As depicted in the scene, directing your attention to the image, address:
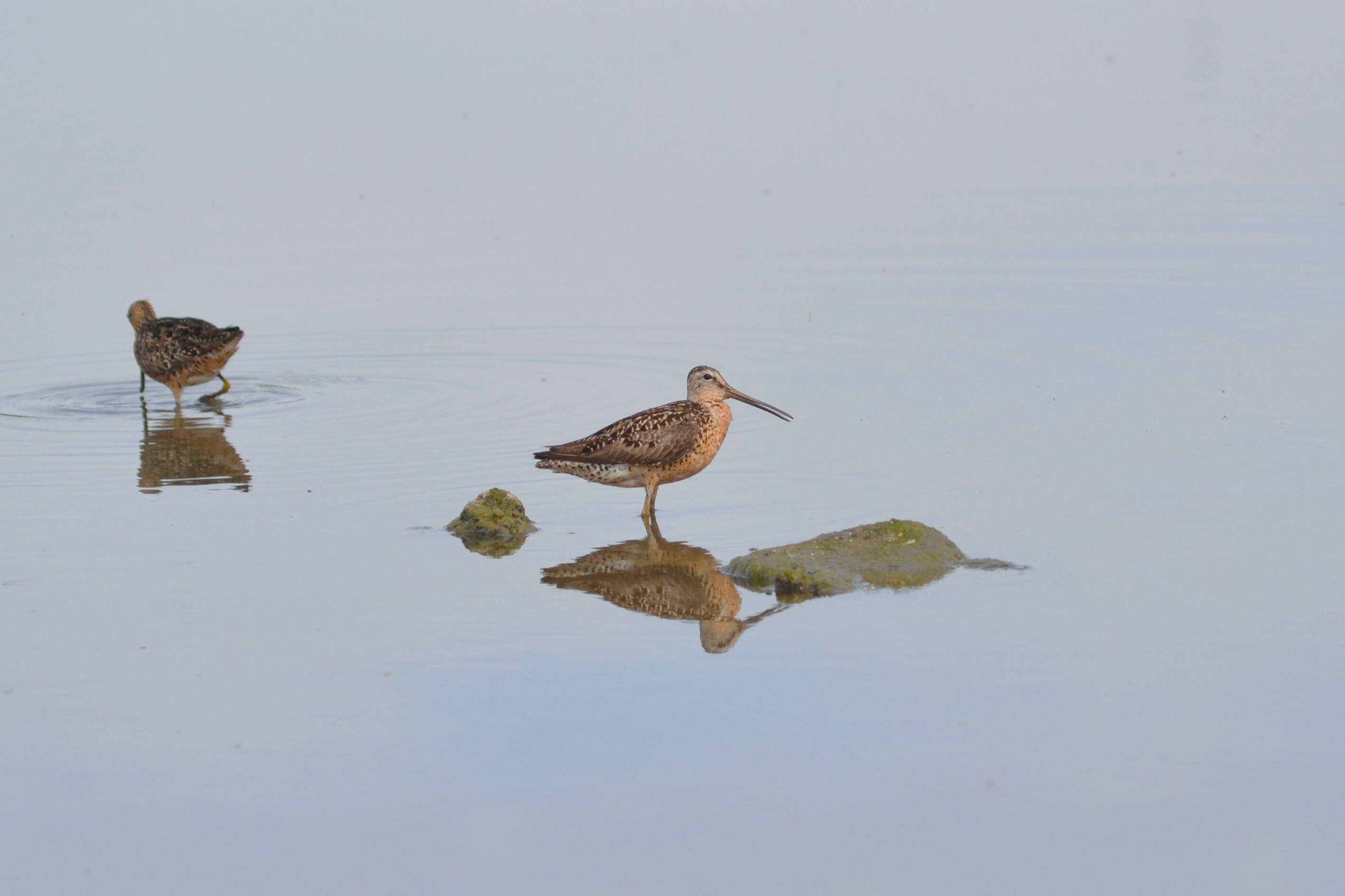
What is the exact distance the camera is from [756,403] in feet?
34.6

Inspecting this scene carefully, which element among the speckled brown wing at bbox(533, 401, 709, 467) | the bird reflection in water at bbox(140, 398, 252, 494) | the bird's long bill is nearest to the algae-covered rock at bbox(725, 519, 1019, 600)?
the speckled brown wing at bbox(533, 401, 709, 467)

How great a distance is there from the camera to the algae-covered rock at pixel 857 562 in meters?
7.90

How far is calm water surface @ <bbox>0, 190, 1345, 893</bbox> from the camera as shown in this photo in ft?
17.9

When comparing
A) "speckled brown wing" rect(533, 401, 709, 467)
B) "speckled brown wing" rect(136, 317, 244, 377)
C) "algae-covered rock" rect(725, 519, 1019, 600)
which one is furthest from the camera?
"speckled brown wing" rect(136, 317, 244, 377)

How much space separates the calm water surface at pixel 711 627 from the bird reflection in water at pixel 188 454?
0.05m

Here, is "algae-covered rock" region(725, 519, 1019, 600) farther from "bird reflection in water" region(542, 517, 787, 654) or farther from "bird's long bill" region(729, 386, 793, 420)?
"bird's long bill" region(729, 386, 793, 420)

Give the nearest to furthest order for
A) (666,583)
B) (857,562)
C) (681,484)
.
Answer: (857,562) → (666,583) → (681,484)

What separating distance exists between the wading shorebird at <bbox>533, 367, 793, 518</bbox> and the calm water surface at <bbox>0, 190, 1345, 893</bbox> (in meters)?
0.22

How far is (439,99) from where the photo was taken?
2197 cm

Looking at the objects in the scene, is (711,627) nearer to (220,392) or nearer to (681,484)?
(681,484)

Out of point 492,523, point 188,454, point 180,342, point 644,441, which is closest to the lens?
point 492,523

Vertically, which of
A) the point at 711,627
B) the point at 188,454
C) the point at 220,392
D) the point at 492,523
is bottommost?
the point at 220,392

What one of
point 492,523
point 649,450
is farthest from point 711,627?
point 649,450

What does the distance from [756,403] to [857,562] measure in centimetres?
260
